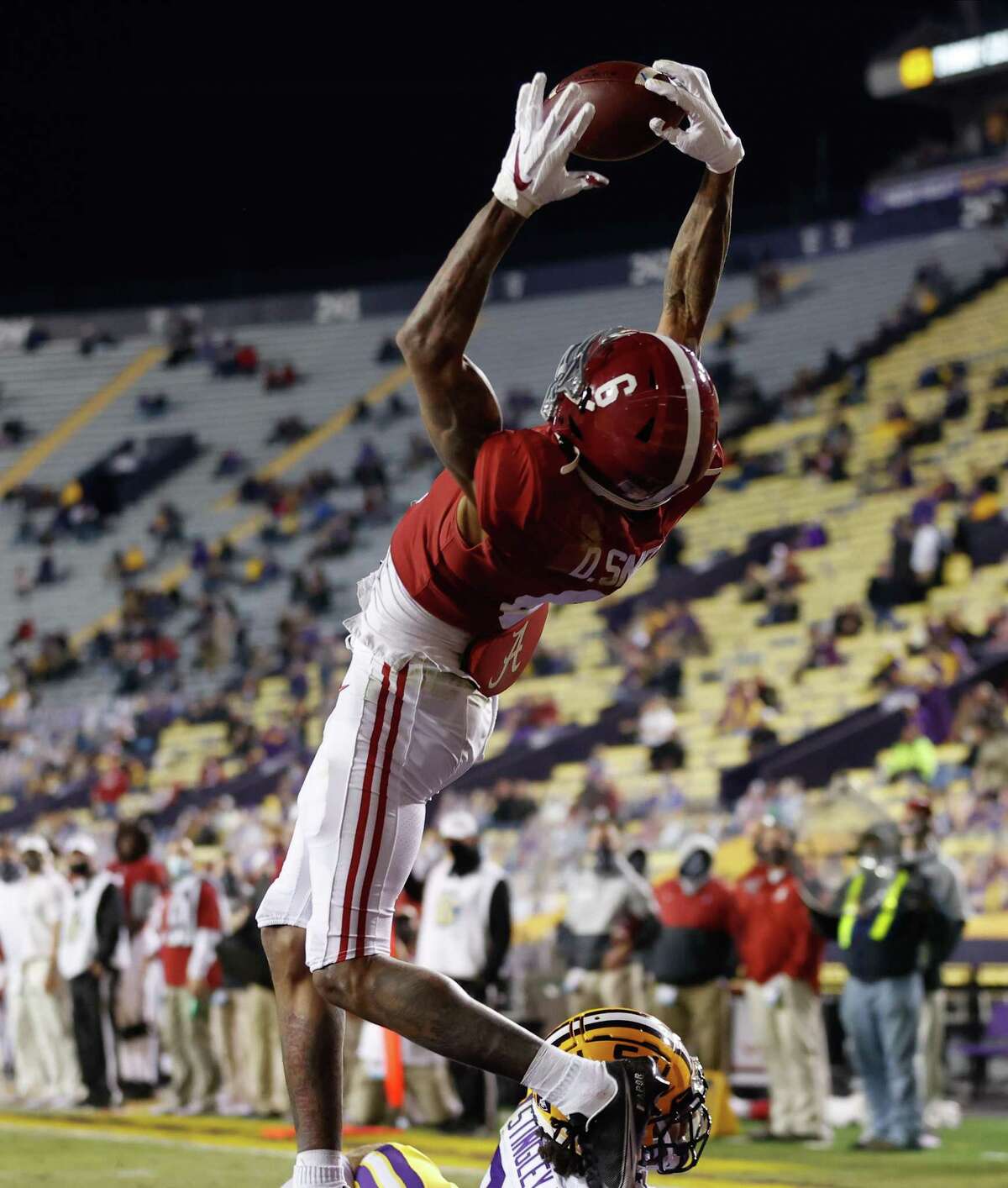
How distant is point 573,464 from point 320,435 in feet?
79.8

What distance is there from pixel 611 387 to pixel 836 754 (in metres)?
12.4

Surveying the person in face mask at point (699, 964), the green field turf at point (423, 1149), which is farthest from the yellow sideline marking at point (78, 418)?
the person in face mask at point (699, 964)

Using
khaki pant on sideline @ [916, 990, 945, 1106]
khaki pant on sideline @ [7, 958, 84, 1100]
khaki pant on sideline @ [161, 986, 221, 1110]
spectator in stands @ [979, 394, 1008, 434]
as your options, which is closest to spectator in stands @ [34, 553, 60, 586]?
spectator in stands @ [979, 394, 1008, 434]

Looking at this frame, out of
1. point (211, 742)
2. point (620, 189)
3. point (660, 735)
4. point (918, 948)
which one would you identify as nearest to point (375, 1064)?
point (918, 948)

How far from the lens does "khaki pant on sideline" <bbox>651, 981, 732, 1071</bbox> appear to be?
30.5 feet

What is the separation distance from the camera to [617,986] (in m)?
9.63

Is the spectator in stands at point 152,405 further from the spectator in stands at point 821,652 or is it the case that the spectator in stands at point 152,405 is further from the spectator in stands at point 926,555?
the spectator in stands at point 926,555

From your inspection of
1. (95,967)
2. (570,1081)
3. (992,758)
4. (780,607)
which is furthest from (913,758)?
(570,1081)

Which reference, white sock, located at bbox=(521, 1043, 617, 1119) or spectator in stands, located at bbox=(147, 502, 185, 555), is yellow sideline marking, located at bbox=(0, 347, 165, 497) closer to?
spectator in stands, located at bbox=(147, 502, 185, 555)

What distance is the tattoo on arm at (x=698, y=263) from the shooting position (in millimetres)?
4262

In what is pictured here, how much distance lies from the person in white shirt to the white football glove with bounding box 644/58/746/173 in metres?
8.58

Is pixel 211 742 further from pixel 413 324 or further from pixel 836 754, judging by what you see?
pixel 413 324

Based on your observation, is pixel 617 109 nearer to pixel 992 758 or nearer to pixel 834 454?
pixel 992 758

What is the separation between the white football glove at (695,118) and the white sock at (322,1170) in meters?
2.35
